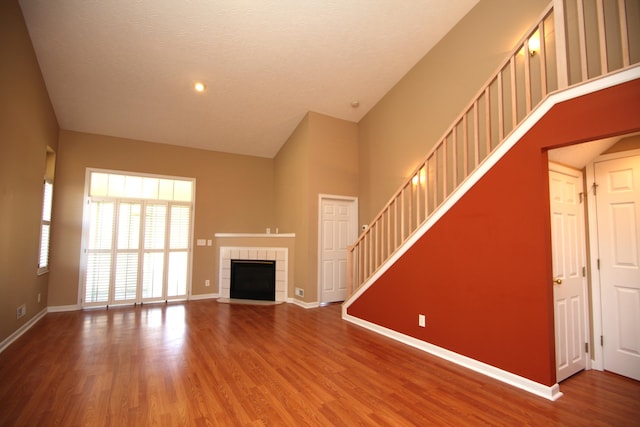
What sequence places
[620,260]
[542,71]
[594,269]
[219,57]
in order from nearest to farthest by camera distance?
1. [542,71]
2. [620,260]
3. [594,269]
4. [219,57]

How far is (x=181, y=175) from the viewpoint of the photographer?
610 centimetres

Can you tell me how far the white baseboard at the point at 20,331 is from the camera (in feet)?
11.0

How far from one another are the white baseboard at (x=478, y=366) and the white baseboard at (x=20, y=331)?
432 centimetres

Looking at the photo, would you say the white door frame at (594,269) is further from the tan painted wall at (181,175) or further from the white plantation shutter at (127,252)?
the white plantation shutter at (127,252)

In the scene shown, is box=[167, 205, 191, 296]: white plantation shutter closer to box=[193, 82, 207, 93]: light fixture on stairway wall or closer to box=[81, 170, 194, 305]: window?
box=[81, 170, 194, 305]: window

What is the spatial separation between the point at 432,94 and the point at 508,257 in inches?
122

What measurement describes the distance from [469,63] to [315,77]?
7.52 feet

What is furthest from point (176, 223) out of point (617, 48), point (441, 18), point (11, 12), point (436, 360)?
point (617, 48)

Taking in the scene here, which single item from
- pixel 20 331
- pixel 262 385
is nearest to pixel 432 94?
pixel 262 385

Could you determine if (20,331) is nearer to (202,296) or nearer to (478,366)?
(202,296)

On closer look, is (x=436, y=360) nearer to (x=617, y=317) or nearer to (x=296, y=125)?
(x=617, y=317)

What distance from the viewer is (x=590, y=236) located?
2959 mm

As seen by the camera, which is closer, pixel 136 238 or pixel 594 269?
pixel 594 269

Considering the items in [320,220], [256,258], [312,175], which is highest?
[312,175]
